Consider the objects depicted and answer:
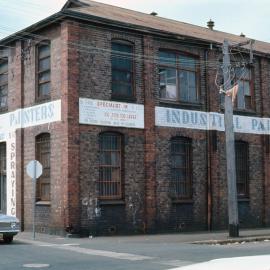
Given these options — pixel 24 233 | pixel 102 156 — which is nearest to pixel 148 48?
pixel 102 156

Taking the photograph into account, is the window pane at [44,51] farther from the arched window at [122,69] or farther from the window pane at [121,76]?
the window pane at [121,76]

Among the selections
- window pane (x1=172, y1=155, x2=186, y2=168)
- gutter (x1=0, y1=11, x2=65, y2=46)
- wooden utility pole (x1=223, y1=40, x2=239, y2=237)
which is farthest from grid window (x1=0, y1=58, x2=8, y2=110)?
wooden utility pole (x1=223, y1=40, x2=239, y2=237)

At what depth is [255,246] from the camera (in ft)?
60.5

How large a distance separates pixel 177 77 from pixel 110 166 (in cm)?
513

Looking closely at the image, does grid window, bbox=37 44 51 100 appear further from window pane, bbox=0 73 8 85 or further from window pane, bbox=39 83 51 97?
window pane, bbox=0 73 8 85

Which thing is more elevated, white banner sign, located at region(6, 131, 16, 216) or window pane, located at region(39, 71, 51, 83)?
window pane, located at region(39, 71, 51, 83)

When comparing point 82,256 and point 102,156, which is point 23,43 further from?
point 82,256

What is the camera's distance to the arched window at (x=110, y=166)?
22.0m

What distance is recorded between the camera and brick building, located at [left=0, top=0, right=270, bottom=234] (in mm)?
21328

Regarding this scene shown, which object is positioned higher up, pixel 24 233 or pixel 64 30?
pixel 64 30

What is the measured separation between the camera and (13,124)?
79.9 feet

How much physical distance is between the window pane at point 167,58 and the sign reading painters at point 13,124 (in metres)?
5.08

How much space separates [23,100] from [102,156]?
4.34 meters

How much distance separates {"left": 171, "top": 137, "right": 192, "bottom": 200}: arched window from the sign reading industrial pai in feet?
7.46
